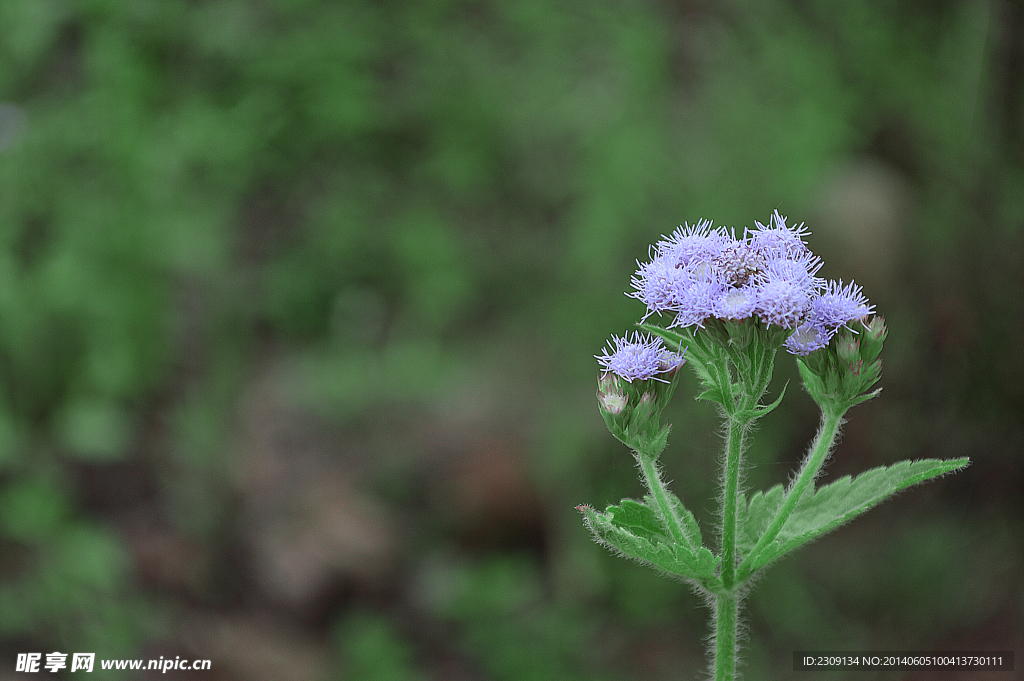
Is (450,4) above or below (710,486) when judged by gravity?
above

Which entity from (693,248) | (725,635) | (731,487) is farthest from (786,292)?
(725,635)

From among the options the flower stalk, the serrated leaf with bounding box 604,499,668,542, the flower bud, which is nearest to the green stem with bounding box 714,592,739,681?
the flower stalk

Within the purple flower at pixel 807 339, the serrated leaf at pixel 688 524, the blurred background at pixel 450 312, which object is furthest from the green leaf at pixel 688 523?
the blurred background at pixel 450 312

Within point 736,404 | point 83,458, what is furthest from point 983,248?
point 83,458

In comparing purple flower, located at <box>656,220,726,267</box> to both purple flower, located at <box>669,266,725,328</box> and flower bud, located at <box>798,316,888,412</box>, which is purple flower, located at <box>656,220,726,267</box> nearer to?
purple flower, located at <box>669,266,725,328</box>

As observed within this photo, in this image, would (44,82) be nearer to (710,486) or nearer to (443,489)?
(443,489)

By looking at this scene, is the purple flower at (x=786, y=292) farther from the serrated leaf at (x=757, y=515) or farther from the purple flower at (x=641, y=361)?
the serrated leaf at (x=757, y=515)
